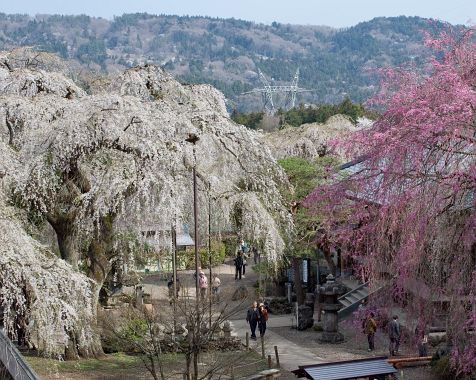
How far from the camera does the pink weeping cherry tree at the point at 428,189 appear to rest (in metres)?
9.81

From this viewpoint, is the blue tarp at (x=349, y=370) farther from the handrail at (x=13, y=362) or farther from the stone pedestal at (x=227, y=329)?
the stone pedestal at (x=227, y=329)

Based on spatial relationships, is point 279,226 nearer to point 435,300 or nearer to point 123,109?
point 123,109

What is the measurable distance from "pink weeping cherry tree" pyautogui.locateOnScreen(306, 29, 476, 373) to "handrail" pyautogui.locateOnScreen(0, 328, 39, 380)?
16.9 feet

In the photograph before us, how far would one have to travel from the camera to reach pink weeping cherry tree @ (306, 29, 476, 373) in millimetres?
9812

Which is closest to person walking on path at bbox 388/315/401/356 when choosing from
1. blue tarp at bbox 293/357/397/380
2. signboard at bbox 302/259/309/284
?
blue tarp at bbox 293/357/397/380

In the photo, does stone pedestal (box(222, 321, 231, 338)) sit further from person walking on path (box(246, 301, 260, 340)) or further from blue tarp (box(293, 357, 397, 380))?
blue tarp (box(293, 357, 397, 380))

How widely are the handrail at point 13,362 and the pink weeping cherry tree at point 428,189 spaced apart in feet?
16.9

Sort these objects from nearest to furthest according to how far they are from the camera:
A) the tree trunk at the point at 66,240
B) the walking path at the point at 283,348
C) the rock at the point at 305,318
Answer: the tree trunk at the point at 66,240, the walking path at the point at 283,348, the rock at the point at 305,318

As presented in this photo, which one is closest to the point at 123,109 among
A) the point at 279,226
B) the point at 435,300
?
the point at 279,226

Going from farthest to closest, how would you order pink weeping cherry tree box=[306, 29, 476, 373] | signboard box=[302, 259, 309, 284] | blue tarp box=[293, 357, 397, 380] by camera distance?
signboard box=[302, 259, 309, 284] → blue tarp box=[293, 357, 397, 380] → pink weeping cherry tree box=[306, 29, 476, 373]

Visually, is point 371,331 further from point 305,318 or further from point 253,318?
point 305,318

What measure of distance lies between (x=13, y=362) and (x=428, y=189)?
21.9 feet

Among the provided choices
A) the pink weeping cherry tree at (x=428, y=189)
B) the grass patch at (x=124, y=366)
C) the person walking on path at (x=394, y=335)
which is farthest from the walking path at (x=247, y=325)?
the pink weeping cherry tree at (x=428, y=189)

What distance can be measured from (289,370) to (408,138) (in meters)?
8.30
